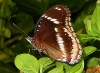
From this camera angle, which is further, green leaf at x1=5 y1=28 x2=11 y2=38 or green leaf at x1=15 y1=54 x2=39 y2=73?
green leaf at x1=5 y1=28 x2=11 y2=38

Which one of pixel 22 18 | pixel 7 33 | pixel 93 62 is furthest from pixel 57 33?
pixel 22 18

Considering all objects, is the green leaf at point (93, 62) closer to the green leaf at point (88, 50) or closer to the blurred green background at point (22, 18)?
the green leaf at point (88, 50)

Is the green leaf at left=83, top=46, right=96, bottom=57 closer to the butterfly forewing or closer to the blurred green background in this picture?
the butterfly forewing

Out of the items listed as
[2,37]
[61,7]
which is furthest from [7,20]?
[61,7]

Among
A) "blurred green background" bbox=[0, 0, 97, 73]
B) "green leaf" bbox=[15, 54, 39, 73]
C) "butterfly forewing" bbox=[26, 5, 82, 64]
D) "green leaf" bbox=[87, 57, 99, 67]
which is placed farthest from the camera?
"blurred green background" bbox=[0, 0, 97, 73]

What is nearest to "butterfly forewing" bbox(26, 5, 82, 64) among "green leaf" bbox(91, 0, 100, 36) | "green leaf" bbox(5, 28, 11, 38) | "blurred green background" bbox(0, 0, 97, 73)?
"green leaf" bbox(91, 0, 100, 36)
